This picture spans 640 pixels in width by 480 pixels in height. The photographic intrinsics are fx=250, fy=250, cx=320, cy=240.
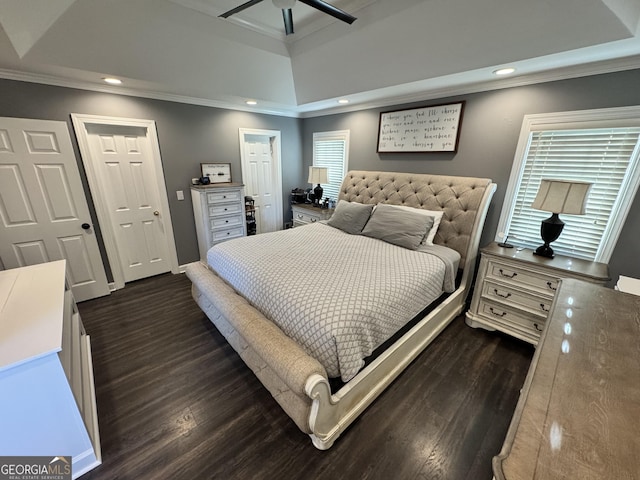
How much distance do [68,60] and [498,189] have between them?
4.09 m

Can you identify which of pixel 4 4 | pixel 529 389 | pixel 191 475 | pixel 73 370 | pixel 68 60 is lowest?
pixel 191 475

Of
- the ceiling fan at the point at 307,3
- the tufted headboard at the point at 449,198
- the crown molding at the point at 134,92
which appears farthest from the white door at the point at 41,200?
the tufted headboard at the point at 449,198

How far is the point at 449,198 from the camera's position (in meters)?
2.75

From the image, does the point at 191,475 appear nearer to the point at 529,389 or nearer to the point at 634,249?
the point at 529,389

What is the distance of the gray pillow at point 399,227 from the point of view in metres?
2.53

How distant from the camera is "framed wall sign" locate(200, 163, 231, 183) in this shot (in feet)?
11.9

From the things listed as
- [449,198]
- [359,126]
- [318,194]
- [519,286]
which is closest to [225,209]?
[318,194]

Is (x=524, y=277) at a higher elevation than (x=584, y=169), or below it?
below

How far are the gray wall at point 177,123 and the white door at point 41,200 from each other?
12cm

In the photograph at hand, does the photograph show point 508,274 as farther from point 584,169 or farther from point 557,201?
point 584,169

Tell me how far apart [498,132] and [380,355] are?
2.47m

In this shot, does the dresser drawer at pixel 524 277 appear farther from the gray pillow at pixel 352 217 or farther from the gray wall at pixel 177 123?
the gray wall at pixel 177 123

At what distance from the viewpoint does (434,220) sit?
2719 millimetres

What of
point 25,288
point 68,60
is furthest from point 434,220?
point 68,60
